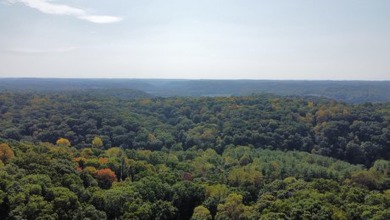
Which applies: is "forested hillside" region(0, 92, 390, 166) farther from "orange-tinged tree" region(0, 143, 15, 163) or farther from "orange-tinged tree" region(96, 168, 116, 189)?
"orange-tinged tree" region(0, 143, 15, 163)

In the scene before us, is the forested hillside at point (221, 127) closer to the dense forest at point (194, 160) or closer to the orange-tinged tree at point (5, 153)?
the dense forest at point (194, 160)

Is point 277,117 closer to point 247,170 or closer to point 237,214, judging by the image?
point 247,170

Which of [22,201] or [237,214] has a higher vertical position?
[22,201]

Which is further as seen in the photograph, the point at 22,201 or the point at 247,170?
Answer: the point at 247,170

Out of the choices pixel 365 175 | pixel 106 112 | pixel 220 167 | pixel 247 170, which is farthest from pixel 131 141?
pixel 365 175

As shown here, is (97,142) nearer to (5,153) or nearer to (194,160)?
(194,160)

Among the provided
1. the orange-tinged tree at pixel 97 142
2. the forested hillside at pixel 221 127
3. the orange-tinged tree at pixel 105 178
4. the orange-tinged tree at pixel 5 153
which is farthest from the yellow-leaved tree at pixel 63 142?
the orange-tinged tree at pixel 105 178
